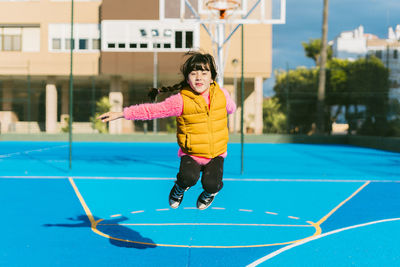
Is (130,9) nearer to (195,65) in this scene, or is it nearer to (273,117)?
(273,117)

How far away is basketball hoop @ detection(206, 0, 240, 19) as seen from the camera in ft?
37.2

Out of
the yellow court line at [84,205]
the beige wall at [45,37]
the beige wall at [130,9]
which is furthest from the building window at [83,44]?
the yellow court line at [84,205]

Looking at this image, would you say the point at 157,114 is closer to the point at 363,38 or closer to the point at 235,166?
the point at 235,166

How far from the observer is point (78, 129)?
35.4 meters

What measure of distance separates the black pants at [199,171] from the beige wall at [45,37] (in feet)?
107

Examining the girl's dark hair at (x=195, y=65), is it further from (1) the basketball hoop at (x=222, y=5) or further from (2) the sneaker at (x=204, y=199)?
(1) the basketball hoop at (x=222, y=5)

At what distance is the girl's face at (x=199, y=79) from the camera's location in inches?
161

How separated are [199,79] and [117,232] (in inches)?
151

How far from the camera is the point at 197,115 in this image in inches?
165

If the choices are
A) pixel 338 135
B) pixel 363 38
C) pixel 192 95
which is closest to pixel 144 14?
pixel 338 135

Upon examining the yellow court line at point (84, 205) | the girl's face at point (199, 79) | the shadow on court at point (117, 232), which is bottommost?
the yellow court line at point (84, 205)

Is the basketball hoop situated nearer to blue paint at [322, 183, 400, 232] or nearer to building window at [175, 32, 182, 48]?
blue paint at [322, 183, 400, 232]

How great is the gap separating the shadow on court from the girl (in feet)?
8.27

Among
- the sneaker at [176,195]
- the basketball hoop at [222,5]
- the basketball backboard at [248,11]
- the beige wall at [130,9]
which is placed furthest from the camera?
the beige wall at [130,9]
